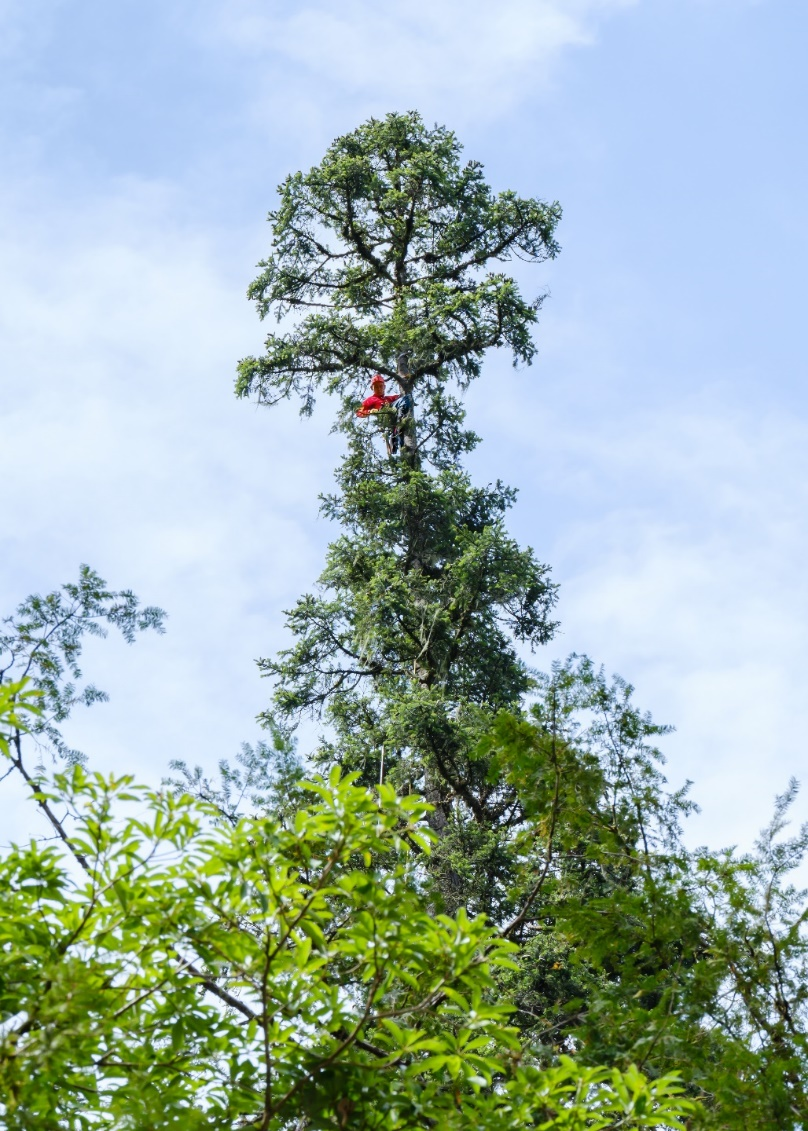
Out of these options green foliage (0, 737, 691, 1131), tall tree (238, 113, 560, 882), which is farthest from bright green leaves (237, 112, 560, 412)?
green foliage (0, 737, 691, 1131)

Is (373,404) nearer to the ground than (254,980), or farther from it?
farther from it

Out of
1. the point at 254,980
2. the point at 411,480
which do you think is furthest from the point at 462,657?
the point at 254,980

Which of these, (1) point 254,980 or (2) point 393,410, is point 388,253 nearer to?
(2) point 393,410

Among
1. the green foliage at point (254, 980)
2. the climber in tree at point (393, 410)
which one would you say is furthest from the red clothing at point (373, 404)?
the green foliage at point (254, 980)

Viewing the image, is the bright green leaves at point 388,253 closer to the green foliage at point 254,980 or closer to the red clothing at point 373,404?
the red clothing at point 373,404

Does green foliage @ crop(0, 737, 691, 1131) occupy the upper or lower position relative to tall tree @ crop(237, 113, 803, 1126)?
lower

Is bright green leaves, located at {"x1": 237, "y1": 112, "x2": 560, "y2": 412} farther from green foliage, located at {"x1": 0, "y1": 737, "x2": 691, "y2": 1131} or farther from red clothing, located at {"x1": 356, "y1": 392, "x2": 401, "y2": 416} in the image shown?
green foliage, located at {"x1": 0, "y1": 737, "x2": 691, "y2": 1131}

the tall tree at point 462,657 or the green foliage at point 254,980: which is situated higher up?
the tall tree at point 462,657

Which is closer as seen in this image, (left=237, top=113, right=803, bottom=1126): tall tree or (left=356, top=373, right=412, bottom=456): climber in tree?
(left=237, top=113, right=803, bottom=1126): tall tree

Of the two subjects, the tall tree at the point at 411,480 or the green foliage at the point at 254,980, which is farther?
the tall tree at the point at 411,480

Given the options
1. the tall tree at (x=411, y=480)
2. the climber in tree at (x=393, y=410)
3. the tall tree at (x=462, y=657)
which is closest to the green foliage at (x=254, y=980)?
the tall tree at (x=462, y=657)

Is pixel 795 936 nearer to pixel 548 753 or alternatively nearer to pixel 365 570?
pixel 548 753

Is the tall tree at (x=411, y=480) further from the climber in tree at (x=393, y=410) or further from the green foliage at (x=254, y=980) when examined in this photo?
the green foliage at (x=254, y=980)

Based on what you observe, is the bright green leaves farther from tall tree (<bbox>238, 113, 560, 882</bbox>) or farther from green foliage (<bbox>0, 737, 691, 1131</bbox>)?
green foliage (<bbox>0, 737, 691, 1131</bbox>)
